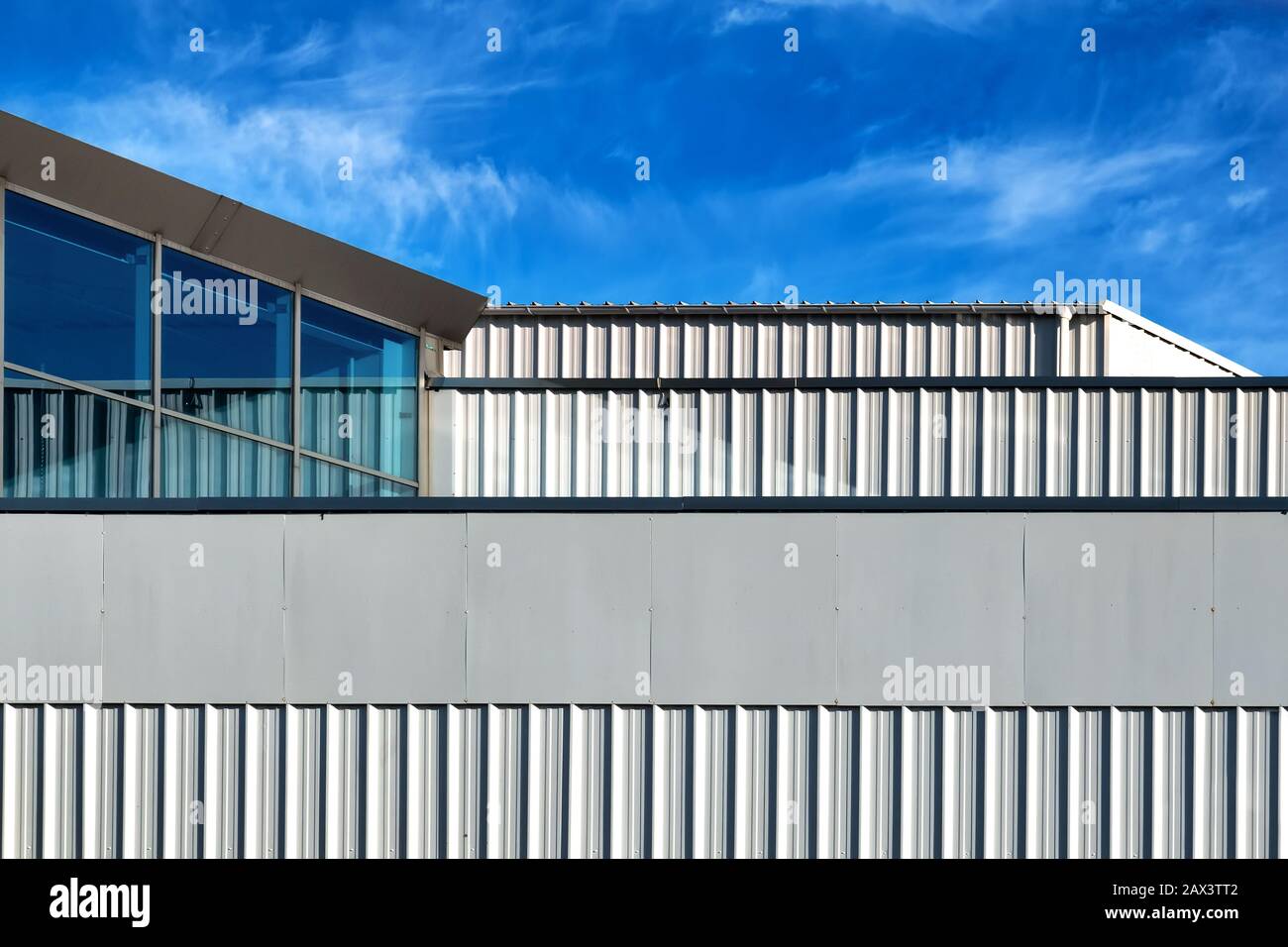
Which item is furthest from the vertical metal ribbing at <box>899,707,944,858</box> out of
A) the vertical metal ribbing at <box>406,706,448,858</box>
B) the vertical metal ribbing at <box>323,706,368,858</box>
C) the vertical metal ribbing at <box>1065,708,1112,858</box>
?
the vertical metal ribbing at <box>323,706,368,858</box>

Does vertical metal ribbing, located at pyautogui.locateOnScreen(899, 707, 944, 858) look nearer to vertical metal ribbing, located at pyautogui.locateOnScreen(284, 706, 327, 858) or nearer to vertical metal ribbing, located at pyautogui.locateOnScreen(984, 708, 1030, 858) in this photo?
vertical metal ribbing, located at pyautogui.locateOnScreen(984, 708, 1030, 858)

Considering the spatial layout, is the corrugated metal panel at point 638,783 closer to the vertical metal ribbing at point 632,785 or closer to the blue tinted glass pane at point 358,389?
the vertical metal ribbing at point 632,785

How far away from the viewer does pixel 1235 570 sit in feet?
19.7

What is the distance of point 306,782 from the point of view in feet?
20.3

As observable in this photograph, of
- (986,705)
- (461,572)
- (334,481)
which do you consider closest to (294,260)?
(334,481)

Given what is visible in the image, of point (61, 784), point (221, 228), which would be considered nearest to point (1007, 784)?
point (61, 784)

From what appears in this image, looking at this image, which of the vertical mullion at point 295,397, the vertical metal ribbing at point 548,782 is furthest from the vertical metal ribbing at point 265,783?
the vertical mullion at point 295,397

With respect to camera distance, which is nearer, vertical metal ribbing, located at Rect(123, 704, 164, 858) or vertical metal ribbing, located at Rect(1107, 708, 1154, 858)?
vertical metal ribbing, located at Rect(1107, 708, 1154, 858)

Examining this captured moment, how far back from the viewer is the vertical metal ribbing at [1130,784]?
602 cm

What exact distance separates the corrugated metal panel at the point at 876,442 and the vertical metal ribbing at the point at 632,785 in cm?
430

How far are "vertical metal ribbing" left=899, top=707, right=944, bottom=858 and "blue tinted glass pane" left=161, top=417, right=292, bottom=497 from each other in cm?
593

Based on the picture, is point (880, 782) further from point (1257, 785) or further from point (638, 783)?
point (1257, 785)

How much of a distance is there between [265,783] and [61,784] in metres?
1.43

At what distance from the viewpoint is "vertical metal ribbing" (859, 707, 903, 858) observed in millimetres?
6066
